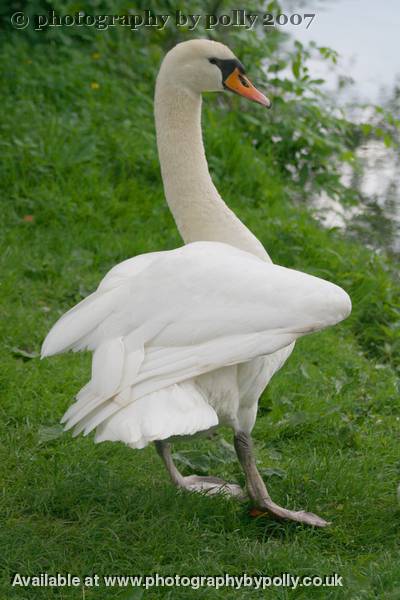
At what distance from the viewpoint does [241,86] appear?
399cm

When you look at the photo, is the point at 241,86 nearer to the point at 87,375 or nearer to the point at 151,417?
the point at 87,375

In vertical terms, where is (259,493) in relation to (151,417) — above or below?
below

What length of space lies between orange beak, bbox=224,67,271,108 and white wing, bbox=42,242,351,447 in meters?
0.99

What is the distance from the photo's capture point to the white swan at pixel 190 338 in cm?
293

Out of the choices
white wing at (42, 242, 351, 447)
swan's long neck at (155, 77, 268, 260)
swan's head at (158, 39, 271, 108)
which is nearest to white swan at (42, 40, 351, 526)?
white wing at (42, 242, 351, 447)

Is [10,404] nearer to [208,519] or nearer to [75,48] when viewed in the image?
[208,519]

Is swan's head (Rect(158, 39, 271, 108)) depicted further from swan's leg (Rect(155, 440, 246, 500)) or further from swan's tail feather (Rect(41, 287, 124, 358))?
swan's leg (Rect(155, 440, 246, 500))

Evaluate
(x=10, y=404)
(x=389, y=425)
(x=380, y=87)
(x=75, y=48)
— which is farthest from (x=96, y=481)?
(x=380, y=87)

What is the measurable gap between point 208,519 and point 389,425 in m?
1.27

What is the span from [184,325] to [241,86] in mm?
1339

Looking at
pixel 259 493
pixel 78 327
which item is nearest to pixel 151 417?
pixel 78 327

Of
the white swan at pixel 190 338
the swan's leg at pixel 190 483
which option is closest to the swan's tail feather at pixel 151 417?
the white swan at pixel 190 338

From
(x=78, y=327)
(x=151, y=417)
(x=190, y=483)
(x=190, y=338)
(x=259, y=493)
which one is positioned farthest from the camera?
(x=190, y=483)

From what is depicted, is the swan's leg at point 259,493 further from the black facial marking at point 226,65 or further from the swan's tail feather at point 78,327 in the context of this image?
the black facial marking at point 226,65
